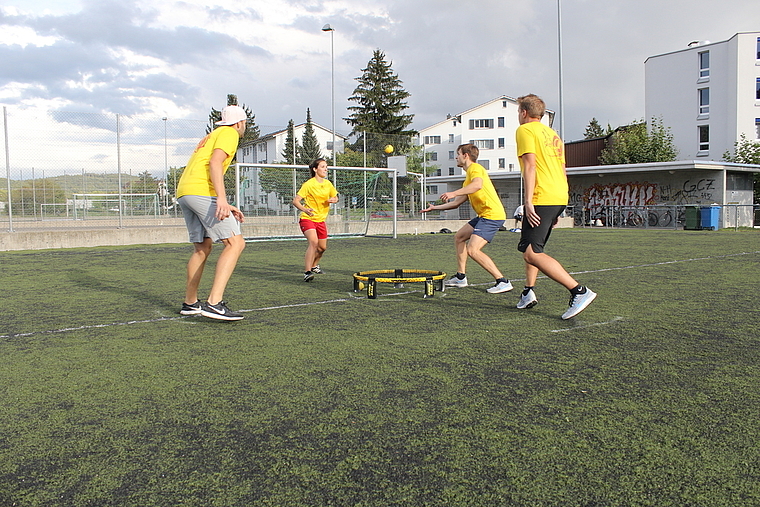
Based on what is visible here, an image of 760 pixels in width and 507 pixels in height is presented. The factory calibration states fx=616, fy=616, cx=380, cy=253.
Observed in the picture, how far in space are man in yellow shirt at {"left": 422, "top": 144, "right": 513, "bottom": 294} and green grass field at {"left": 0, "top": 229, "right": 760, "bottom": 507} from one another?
79 centimetres

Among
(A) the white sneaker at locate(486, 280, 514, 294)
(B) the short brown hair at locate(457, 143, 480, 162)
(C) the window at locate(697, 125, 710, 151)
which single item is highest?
(C) the window at locate(697, 125, 710, 151)

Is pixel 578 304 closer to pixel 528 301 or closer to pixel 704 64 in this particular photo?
pixel 528 301

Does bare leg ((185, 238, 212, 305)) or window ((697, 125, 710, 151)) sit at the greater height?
window ((697, 125, 710, 151))

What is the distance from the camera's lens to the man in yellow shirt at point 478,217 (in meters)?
7.13

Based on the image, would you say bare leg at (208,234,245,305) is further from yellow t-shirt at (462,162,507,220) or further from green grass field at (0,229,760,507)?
yellow t-shirt at (462,162,507,220)

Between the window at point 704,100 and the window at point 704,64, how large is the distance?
1187 mm

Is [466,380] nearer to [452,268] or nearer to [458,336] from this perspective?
[458,336]

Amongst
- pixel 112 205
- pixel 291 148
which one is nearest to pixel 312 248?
pixel 112 205

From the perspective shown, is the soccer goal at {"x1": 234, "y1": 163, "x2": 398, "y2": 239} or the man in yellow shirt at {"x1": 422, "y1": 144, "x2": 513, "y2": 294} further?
the soccer goal at {"x1": 234, "y1": 163, "x2": 398, "y2": 239}

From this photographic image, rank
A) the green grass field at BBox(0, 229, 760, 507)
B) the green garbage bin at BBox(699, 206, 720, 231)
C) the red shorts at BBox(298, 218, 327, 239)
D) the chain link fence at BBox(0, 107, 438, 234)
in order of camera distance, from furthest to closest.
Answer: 1. the green garbage bin at BBox(699, 206, 720, 231)
2. the chain link fence at BBox(0, 107, 438, 234)
3. the red shorts at BBox(298, 218, 327, 239)
4. the green grass field at BBox(0, 229, 760, 507)

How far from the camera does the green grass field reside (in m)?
2.26

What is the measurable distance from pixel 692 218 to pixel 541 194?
85.1ft

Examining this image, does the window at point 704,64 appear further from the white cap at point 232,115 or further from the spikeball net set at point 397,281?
the white cap at point 232,115

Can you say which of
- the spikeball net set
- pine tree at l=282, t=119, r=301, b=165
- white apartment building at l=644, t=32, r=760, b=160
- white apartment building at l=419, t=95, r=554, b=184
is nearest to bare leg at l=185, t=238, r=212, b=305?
the spikeball net set
